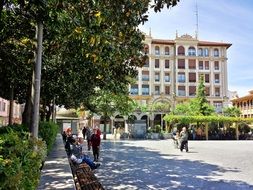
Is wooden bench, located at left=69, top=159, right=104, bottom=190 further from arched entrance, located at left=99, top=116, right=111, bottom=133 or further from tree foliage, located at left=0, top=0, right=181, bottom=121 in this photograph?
arched entrance, located at left=99, top=116, right=111, bottom=133

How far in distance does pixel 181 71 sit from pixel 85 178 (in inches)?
2832

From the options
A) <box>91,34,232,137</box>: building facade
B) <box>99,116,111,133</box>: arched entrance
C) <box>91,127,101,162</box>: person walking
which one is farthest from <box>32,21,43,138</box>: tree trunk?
<box>91,34,232,137</box>: building facade

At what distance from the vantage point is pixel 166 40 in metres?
83.2

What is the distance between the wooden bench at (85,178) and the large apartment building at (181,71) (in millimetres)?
65784

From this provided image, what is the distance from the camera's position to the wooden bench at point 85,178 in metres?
11.4

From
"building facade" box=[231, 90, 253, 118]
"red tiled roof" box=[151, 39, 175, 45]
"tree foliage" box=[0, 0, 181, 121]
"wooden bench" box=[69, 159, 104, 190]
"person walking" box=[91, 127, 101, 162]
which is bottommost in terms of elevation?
"wooden bench" box=[69, 159, 104, 190]

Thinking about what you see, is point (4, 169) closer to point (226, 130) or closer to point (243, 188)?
point (243, 188)

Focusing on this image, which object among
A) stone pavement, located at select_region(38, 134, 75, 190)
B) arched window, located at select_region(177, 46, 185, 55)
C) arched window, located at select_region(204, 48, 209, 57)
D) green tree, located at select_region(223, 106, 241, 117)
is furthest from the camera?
arched window, located at select_region(204, 48, 209, 57)

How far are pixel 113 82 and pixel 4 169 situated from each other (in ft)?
43.4

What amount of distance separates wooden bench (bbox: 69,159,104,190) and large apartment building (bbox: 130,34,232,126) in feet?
216

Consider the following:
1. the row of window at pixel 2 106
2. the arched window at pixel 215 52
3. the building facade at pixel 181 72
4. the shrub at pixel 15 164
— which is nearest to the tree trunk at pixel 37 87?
the shrub at pixel 15 164

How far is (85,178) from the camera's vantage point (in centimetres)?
1291

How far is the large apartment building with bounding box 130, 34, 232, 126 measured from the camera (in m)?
81.5

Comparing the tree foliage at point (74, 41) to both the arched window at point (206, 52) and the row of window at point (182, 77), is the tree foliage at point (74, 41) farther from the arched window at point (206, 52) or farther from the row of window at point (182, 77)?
the arched window at point (206, 52)
